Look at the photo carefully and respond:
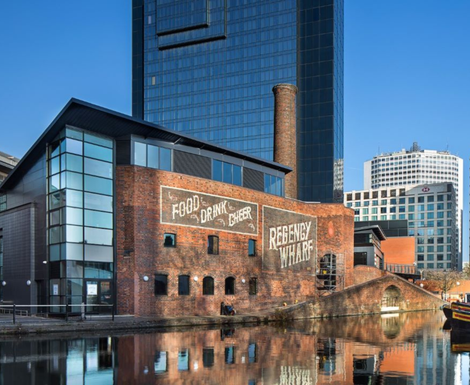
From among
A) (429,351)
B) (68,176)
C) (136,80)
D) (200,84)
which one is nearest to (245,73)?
(200,84)

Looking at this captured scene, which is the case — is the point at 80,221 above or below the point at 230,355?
above

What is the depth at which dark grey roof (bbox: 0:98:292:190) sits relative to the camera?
98.8ft

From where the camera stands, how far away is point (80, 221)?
3139 centimetres

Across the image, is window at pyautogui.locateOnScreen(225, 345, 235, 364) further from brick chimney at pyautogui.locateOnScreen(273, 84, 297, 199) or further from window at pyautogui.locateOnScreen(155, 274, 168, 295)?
brick chimney at pyautogui.locateOnScreen(273, 84, 297, 199)

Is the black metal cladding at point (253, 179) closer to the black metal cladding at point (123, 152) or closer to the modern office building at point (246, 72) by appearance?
the black metal cladding at point (123, 152)

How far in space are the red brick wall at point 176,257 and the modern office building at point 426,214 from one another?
357 ft

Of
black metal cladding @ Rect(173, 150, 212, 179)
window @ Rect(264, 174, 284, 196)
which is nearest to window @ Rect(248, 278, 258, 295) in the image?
window @ Rect(264, 174, 284, 196)

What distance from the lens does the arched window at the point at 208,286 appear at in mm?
35594

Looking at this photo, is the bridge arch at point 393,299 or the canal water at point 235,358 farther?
the bridge arch at point 393,299

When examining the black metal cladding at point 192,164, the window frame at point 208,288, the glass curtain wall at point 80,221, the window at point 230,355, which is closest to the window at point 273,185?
the black metal cladding at point 192,164

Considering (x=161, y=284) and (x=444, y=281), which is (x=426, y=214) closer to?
(x=444, y=281)

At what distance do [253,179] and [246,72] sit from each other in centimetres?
5535

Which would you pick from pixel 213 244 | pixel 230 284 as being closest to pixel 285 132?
pixel 213 244

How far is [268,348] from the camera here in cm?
2125
